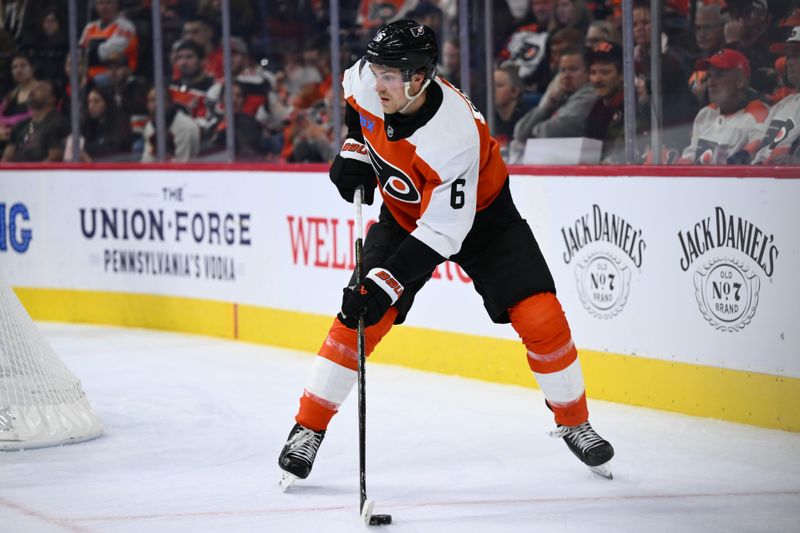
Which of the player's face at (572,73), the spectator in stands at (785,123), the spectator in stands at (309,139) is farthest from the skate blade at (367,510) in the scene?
the spectator in stands at (309,139)

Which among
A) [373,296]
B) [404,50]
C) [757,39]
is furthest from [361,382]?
[757,39]

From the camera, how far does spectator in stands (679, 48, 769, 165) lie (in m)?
4.71

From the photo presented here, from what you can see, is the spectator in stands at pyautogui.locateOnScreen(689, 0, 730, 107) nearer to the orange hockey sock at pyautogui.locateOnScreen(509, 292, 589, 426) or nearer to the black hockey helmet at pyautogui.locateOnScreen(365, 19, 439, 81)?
the orange hockey sock at pyautogui.locateOnScreen(509, 292, 589, 426)

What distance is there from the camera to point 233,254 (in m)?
6.88

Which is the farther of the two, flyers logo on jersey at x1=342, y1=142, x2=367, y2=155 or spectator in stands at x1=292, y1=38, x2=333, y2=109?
spectator in stands at x1=292, y1=38, x2=333, y2=109

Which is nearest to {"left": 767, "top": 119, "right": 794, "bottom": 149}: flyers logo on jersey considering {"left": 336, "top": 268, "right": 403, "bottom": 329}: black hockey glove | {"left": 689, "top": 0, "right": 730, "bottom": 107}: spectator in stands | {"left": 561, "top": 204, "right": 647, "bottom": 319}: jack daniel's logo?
{"left": 689, "top": 0, "right": 730, "bottom": 107}: spectator in stands

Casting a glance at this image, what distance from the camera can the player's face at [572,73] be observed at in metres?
5.48

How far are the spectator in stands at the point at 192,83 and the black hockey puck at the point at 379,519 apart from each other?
4.36 m

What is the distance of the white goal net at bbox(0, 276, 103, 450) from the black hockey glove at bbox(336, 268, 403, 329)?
141 centimetres

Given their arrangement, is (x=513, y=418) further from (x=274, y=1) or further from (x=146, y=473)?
(x=274, y=1)

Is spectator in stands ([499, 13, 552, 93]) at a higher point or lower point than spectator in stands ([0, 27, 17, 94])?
lower

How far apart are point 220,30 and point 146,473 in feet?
12.3

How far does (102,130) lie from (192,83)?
0.72 metres

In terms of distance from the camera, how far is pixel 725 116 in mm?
4836
